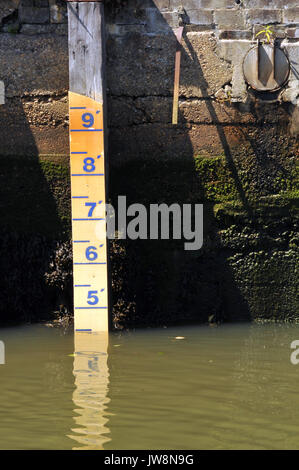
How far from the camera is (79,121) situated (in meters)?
5.40

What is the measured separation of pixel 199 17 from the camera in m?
5.59

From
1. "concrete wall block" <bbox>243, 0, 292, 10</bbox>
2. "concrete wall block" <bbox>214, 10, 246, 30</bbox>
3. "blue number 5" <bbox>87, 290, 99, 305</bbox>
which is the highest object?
"concrete wall block" <bbox>243, 0, 292, 10</bbox>

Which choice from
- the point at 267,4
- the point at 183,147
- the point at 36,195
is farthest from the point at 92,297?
the point at 267,4

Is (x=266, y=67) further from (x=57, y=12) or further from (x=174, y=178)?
(x=57, y=12)

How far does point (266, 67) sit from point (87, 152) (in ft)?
5.00

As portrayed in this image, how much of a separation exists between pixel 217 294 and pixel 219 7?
87.6 inches

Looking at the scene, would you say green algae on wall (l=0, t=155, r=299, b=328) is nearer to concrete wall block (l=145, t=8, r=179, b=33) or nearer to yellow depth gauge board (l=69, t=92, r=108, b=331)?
yellow depth gauge board (l=69, t=92, r=108, b=331)

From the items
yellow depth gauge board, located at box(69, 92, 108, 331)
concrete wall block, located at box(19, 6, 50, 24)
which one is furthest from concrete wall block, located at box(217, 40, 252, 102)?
concrete wall block, located at box(19, 6, 50, 24)

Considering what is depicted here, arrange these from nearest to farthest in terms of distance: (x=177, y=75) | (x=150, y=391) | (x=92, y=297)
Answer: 1. (x=150, y=391)
2. (x=92, y=297)
3. (x=177, y=75)

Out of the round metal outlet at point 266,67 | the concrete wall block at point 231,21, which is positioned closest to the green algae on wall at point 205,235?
the round metal outlet at point 266,67

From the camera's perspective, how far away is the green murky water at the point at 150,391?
9.45 ft

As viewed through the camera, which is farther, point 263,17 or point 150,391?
point 263,17

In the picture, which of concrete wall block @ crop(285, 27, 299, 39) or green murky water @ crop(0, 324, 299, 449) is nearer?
green murky water @ crop(0, 324, 299, 449)

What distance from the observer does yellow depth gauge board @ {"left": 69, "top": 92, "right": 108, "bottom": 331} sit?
17.3 ft
